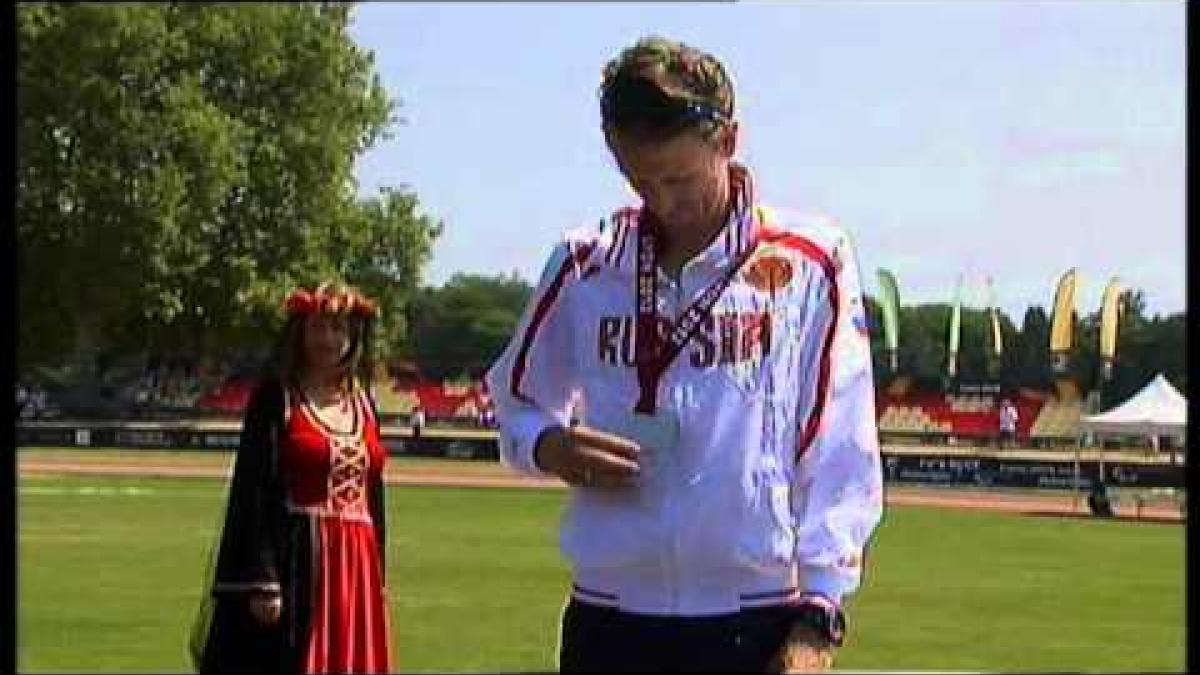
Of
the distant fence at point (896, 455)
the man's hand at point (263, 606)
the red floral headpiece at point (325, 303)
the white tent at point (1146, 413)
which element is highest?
the red floral headpiece at point (325, 303)

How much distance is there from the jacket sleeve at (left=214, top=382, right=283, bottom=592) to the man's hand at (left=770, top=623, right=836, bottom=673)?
11.7 ft

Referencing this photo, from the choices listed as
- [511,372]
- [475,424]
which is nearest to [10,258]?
[511,372]

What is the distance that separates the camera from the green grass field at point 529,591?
451 inches

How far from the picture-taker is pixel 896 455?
120 ft

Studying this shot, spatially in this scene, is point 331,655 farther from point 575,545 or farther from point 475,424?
point 475,424

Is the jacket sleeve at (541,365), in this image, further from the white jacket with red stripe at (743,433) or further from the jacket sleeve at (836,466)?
the jacket sleeve at (836,466)

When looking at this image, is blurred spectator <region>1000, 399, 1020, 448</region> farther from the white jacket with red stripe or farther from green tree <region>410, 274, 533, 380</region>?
the white jacket with red stripe

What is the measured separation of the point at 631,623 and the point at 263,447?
344 cm

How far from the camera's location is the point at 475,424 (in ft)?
154

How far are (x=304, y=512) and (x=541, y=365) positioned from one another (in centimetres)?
342

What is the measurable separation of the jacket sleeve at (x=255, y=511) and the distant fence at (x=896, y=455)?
14619mm

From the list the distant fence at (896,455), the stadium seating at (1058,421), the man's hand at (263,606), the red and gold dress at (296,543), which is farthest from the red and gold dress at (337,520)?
the stadium seating at (1058,421)

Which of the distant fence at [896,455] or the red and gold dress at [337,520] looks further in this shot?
the distant fence at [896,455]

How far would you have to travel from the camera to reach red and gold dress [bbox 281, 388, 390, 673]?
20.7ft
